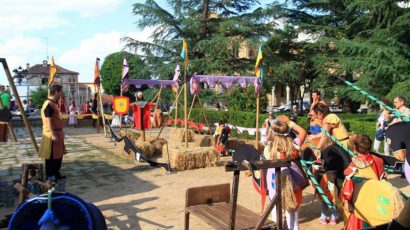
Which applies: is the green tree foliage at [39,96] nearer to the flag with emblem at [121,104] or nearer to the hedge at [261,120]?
the hedge at [261,120]

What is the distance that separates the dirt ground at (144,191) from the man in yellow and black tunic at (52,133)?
944 millimetres

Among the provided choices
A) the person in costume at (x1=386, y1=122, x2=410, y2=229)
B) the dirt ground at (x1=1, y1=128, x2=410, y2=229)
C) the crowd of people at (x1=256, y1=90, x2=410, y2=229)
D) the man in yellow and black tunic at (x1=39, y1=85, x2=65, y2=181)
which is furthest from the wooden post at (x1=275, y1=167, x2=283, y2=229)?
the man in yellow and black tunic at (x1=39, y1=85, x2=65, y2=181)

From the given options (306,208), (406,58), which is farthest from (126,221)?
(406,58)

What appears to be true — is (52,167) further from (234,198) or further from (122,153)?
(122,153)

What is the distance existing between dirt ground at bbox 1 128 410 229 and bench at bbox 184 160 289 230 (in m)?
0.86

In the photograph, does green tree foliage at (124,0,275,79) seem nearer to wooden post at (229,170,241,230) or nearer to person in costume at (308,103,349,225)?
person in costume at (308,103,349,225)

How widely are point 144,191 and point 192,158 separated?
2.39 metres

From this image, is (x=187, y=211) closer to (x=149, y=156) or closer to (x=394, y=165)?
(x=394, y=165)

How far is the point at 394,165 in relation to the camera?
6.20 m

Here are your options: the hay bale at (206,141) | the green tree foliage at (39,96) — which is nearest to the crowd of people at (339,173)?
the hay bale at (206,141)

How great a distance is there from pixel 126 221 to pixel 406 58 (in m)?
18.6

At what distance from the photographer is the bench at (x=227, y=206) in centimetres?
356

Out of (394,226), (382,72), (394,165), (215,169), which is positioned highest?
(382,72)

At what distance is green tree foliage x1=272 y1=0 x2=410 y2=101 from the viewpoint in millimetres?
19031
